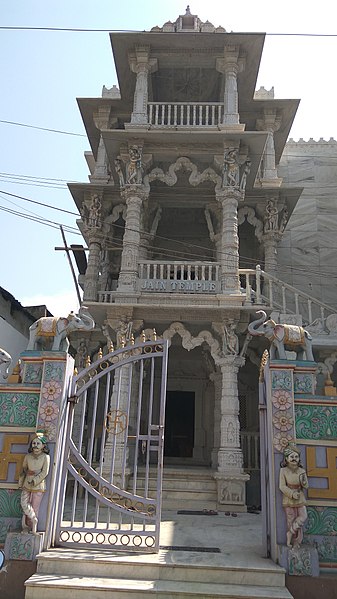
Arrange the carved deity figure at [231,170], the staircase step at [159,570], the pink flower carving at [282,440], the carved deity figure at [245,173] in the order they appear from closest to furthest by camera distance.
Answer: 1. the staircase step at [159,570]
2. the pink flower carving at [282,440]
3. the carved deity figure at [231,170]
4. the carved deity figure at [245,173]

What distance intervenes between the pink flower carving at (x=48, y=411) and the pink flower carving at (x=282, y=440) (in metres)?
2.49

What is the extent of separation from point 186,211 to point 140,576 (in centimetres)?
1074

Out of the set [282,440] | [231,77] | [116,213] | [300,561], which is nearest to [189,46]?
[231,77]

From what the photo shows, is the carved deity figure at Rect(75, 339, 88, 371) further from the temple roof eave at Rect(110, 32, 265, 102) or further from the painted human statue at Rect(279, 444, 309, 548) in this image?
the temple roof eave at Rect(110, 32, 265, 102)

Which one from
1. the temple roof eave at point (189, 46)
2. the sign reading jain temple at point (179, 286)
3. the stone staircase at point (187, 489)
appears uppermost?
the temple roof eave at point (189, 46)

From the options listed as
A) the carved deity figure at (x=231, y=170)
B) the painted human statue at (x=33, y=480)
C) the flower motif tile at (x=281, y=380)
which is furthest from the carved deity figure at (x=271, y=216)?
the painted human statue at (x=33, y=480)

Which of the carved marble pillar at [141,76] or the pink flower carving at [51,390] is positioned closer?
the pink flower carving at [51,390]

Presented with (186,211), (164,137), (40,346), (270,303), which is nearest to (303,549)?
(40,346)

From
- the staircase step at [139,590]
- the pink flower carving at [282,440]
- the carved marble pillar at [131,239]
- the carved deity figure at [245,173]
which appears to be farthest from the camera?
the carved deity figure at [245,173]

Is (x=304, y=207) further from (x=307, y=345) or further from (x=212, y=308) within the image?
(x=307, y=345)

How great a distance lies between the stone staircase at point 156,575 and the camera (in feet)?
13.7

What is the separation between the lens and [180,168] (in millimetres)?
11117

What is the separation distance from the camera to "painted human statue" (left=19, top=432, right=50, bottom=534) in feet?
15.5

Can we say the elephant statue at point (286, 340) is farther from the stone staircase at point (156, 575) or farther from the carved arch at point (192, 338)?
the carved arch at point (192, 338)
